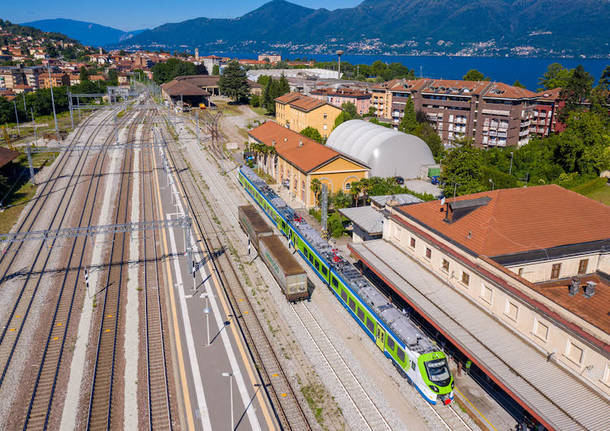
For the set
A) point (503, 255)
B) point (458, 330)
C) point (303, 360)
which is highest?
point (503, 255)

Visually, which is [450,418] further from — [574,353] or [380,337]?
[574,353]

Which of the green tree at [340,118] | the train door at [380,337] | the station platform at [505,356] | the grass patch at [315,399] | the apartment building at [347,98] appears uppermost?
the apartment building at [347,98]

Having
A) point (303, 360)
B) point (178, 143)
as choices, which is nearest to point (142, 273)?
point (303, 360)

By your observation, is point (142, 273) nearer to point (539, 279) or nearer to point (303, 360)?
point (303, 360)

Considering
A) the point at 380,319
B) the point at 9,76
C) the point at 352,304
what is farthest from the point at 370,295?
the point at 9,76

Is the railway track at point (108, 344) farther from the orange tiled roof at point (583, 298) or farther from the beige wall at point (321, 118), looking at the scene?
the beige wall at point (321, 118)

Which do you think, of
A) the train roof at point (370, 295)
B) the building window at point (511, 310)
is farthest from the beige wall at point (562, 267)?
the train roof at point (370, 295)
